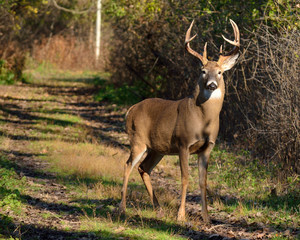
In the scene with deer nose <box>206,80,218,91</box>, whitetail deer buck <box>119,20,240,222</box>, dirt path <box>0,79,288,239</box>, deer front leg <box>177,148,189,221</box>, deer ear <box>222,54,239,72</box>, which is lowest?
dirt path <box>0,79,288,239</box>

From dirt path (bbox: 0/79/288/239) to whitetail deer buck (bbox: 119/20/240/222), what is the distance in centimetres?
63

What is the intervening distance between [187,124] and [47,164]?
466cm

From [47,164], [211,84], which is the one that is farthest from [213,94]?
[47,164]

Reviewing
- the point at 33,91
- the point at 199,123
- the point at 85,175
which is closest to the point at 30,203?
the point at 85,175

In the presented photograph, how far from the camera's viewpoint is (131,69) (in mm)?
18578

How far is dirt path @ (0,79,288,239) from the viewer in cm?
673

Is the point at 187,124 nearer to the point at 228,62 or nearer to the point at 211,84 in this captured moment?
the point at 211,84

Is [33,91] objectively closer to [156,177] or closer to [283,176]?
[156,177]

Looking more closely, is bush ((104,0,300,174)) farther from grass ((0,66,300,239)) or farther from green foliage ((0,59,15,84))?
green foliage ((0,59,15,84))

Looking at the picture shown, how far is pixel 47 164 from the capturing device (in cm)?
1103

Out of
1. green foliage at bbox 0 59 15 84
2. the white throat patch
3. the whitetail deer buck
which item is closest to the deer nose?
the whitetail deer buck

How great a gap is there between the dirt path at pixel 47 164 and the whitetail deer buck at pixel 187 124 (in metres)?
0.63

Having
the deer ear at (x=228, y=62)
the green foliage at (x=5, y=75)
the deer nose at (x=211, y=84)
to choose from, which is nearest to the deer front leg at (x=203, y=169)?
the deer nose at (x=211, y=84)

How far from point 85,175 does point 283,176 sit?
3.62 meters
